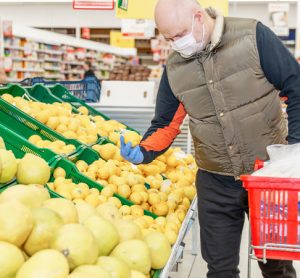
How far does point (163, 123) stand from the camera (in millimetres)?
2865

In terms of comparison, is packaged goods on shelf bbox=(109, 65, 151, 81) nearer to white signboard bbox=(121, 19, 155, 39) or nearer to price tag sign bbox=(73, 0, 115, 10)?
white signboard bbox=(121, 19, 155, 39)

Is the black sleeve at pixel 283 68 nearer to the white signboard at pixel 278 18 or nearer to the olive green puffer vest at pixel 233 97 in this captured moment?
the olive green puffer vest at pixel 233 97

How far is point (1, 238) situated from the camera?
1.41 metres

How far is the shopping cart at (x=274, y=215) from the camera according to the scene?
1817 millimetres

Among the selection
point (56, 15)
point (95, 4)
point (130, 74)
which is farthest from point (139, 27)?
point (56, 15)

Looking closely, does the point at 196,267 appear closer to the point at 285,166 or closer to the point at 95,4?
the point at 285,166

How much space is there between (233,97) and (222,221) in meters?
0.63

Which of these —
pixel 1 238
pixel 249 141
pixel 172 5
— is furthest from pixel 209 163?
pixel 1 238

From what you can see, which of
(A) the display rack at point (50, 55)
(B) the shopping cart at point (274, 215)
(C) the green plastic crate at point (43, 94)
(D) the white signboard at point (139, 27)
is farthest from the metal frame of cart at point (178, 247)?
(D) the white signboard at point (139, 27)

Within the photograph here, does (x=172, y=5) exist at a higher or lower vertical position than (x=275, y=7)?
lower

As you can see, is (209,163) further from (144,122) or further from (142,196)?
(144,122)

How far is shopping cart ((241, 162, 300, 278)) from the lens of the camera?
182 centimetres

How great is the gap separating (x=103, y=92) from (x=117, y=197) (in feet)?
9.74

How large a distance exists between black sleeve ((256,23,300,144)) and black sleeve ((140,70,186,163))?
56 cm
